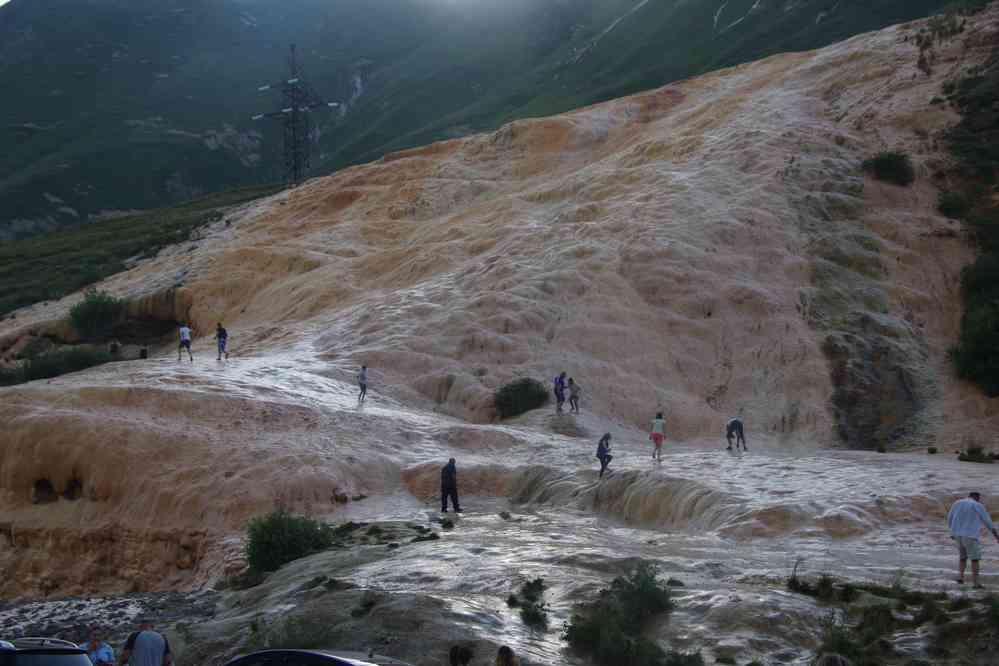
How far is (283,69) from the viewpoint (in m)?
149

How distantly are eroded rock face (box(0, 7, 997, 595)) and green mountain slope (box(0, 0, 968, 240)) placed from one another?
124ft

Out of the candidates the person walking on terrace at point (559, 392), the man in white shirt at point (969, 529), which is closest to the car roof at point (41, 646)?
the man in white shirt at point (969, 529)

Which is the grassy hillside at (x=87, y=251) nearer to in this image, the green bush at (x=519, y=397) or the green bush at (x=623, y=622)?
the green bush at (x=519, y=397)

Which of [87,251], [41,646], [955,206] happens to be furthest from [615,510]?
[87,251]

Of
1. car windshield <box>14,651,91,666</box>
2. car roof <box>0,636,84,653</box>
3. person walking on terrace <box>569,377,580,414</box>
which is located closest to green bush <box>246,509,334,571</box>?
car roof <box>0,636,84,653</box>

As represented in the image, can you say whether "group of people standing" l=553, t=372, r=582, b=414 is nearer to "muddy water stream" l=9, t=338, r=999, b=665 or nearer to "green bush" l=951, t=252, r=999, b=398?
"muddy water stream" l=9, t=338, r=999, b=665

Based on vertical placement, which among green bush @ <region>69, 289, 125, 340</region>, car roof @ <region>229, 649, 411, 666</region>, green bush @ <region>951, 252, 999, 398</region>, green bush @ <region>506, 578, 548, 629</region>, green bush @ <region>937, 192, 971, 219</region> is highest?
green bush @ <region>937, 192, 971, 219</region>

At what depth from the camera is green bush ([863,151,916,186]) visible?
37031 mm

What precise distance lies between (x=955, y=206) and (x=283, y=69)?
125 metres

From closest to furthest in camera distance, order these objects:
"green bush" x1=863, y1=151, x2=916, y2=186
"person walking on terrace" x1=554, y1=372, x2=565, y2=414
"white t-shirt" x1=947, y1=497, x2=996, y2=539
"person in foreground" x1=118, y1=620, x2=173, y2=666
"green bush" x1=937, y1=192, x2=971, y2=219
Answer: "person in foreground" x1=118, y1=620, x2=173, y2=666, "white t-shirt" x1=947, y1=497, x2=996, y2=539, "person walking on terrace" x1=554, y1=372, x2=565, y2=414, "green bush" x1=937, y1=192, x2=971, y2=219, "green bush" x1=863, y1=151, x2=916, y2=186

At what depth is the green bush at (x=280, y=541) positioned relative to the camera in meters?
18.4

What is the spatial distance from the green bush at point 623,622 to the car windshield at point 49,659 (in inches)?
200

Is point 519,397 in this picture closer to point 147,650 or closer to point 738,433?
point 738,433

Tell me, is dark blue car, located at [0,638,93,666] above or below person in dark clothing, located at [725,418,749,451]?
below
